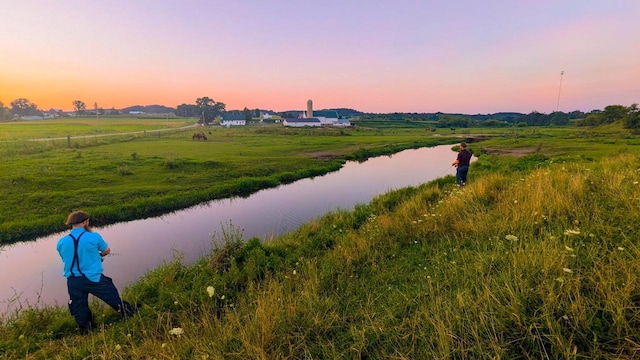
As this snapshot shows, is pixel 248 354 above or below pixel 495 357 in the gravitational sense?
below

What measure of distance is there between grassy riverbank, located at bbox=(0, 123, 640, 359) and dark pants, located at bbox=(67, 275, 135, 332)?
28 cm

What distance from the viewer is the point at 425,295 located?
155 inches

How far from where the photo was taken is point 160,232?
1212 centimetres

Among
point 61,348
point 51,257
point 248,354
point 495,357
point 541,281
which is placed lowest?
point 51,257

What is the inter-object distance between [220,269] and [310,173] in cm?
1742

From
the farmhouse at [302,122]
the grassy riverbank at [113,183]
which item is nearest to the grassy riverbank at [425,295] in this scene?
the grassy riverbank at [113,183]

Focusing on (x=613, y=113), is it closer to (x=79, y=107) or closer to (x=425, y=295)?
(x=425, y=295)

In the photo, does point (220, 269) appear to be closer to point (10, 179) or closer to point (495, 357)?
point (495, 357)

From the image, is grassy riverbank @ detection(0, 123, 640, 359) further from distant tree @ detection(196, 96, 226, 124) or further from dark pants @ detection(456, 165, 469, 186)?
distant tree @ detection(196, 96, 226, 124)

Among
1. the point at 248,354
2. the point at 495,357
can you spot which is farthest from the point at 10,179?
the point at 495,357

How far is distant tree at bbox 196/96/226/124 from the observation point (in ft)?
408

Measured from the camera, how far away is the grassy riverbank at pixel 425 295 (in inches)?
106

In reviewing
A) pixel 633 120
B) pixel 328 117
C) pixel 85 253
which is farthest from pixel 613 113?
pixel 85 253

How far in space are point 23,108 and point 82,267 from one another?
614ft
